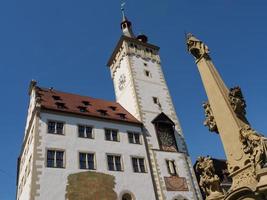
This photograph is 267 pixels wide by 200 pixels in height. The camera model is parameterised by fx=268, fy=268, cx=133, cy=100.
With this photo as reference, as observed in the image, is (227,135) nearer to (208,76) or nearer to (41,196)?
(208,76)

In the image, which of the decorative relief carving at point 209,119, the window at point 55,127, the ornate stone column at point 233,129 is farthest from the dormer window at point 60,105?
the decorative relief carving at point 209,119

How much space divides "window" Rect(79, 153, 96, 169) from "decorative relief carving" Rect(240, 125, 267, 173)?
16.2 meters

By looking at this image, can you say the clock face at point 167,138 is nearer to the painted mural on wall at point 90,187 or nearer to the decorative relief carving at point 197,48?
the painted mural on wall at point 90,187

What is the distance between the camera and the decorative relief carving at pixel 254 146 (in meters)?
6.54

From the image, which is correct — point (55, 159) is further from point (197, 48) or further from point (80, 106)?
point (197, 48)

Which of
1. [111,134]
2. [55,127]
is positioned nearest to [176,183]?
[111,134]

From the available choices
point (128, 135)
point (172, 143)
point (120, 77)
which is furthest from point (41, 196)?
point (120, 77)

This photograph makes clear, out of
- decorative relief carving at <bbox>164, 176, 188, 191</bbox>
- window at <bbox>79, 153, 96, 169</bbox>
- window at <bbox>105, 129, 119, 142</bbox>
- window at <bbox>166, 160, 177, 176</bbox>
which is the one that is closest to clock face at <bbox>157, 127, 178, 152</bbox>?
window at <bbox>166, 160, 177, 176</bbox>

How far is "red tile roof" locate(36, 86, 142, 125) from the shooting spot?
81.0 feet

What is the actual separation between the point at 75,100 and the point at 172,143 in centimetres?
1117

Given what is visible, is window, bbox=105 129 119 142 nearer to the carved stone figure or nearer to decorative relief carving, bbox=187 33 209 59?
decorative relief carving, bbox=187 33 209 59

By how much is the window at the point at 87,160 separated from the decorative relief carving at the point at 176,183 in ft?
23.1

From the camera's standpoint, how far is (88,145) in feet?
75.3

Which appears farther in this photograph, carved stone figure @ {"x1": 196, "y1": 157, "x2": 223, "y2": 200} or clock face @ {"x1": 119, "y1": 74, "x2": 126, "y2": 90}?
clock face @ {"x1": 119, "y1": 74, "x2": 126, "y2": 90}
